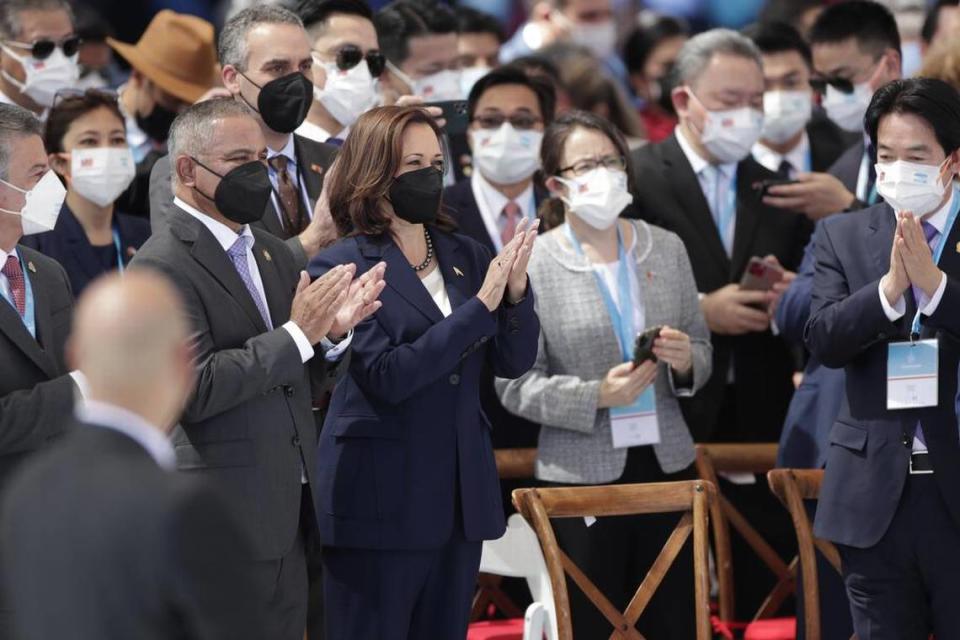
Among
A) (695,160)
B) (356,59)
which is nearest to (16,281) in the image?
(356,59)

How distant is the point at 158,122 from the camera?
7.42m

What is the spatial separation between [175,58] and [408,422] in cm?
299

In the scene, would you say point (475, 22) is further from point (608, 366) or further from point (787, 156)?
point (608, 366)

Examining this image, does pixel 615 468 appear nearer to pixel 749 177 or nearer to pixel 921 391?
pixel 921 391

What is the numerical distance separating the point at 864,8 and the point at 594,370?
8.41ft

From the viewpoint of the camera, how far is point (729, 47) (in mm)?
7016

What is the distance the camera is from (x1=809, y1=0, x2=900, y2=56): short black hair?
739 centimetres

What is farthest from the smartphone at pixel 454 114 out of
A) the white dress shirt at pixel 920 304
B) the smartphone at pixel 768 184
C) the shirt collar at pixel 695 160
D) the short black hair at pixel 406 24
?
the white dress shirt at pixel 920 304

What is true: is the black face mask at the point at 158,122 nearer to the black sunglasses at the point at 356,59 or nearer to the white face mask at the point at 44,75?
the white face mask at the point at 44,75

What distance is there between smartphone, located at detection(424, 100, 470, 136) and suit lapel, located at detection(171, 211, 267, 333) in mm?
1807

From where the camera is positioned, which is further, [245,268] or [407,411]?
[407,411]

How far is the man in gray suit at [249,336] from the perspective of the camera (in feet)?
15.3

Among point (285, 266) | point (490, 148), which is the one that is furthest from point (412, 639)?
point (490, 148)

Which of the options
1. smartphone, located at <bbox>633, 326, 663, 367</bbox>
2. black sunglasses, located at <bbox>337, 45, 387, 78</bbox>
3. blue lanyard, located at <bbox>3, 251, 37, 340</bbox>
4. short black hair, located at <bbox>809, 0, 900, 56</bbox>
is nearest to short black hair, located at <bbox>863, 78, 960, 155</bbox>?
smartphone, located at <bbox>633, 326, 663, 367</bbox>
